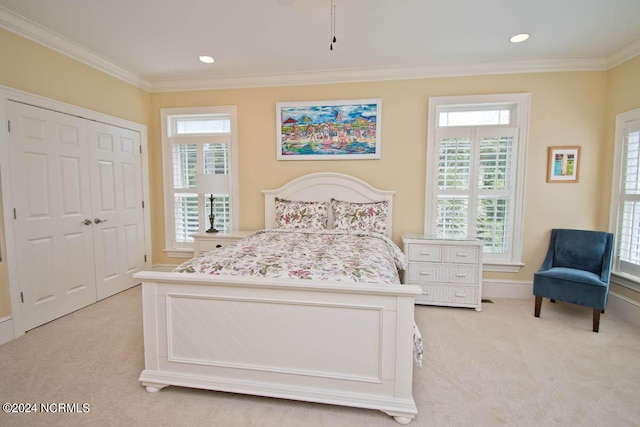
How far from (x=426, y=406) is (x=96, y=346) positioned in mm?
2551

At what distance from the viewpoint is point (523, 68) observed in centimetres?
324

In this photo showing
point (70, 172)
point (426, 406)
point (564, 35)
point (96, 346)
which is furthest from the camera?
point (70, 172)

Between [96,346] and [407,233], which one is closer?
[96,346]

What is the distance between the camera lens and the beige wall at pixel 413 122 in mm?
3082

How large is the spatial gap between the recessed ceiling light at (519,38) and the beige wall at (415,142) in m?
0.55

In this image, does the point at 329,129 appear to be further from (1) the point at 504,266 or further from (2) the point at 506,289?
(2) the point at 506,289

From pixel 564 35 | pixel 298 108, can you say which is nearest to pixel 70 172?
pixel 298 108

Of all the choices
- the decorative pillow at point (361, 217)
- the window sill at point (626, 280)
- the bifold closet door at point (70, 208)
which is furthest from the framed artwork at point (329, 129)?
the window sill at point (626, 280)

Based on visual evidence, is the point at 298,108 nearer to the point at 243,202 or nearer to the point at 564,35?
the point at 243,202

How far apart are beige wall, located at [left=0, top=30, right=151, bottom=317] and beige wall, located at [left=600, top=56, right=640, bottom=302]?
5640 millimetres

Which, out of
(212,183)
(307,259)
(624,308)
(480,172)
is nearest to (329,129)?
(212,183)

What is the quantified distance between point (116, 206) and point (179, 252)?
3.29ft

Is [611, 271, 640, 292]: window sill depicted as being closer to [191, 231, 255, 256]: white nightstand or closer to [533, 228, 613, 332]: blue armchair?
[533, 228, 613, 332]: blue armchair

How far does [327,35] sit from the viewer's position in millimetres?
2717
